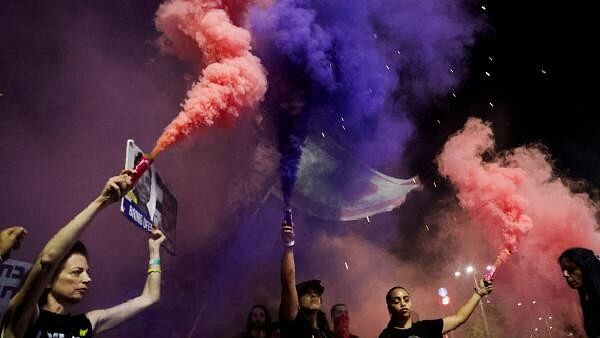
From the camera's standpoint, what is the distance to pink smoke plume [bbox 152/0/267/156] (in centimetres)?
650

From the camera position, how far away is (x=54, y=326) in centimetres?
249

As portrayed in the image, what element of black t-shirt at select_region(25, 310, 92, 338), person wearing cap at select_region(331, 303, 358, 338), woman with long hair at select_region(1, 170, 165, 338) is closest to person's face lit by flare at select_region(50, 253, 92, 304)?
woman with long hair at select_region(1, 170, 165, 338)

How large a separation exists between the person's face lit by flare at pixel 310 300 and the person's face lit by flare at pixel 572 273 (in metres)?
2.89

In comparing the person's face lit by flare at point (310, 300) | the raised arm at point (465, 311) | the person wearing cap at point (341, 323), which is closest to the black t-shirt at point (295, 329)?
the person's face lit by flare at point (310, 300)

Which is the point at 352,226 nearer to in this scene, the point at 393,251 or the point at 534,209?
the point at 393,251

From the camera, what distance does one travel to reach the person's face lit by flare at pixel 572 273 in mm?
4320

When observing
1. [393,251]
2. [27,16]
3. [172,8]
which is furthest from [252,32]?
[393,251]

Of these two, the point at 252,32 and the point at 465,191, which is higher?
the point at 252,32

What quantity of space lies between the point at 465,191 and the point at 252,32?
6362mm

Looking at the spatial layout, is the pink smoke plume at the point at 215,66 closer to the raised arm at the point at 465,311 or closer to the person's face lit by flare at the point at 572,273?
the raised arm at the point at 465,311

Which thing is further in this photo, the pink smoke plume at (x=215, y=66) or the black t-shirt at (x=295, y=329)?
the pink smoke plume at (x=215, y=66)

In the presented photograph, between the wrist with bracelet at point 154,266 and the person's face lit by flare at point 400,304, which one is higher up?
the wrist with bracelet at point 154,266

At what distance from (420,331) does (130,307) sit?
3.06 m

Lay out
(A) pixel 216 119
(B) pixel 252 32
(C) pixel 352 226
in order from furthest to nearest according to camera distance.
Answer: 1. (C) pixel 352 226
2. (B) pixel 252 32
3. (A) pixel 216 119
